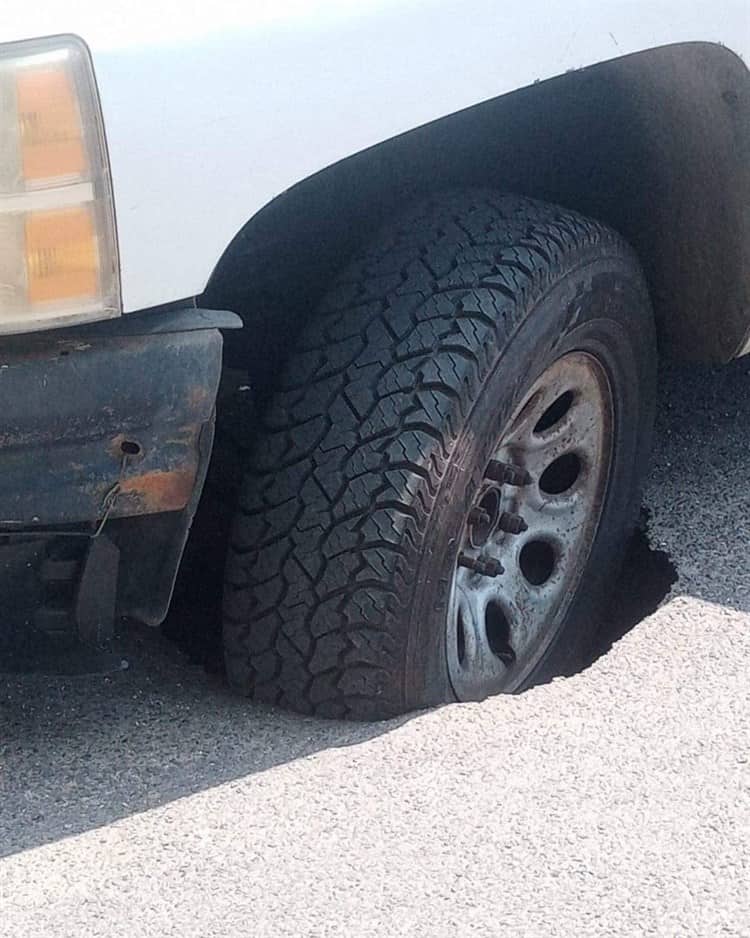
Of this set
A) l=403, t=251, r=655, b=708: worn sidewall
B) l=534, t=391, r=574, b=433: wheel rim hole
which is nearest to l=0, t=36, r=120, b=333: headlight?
l=403, t=251, r=655, b=708: worn sidewall

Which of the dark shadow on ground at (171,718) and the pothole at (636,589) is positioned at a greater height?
the dark shadow on ground at (171,718)

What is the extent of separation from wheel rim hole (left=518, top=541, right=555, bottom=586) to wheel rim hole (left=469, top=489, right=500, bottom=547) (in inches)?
9.2

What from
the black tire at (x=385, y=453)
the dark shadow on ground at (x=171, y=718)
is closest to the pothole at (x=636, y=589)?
the dark shadow on ground at (x=171, y=718)

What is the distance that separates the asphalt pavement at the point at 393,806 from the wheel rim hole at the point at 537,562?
0.28 m

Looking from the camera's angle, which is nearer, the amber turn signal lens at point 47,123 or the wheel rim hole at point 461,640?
the amber turn signal lens at point 47,123

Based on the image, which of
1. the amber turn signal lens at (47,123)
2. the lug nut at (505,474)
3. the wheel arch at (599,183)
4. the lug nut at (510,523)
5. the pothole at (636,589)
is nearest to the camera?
the amber turn signal lens at (47,123)

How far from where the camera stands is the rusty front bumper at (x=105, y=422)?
185 centimetres

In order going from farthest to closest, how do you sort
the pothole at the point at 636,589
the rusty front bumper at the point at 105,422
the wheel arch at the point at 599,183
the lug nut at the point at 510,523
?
the pothole at the point at 636,589 → the lug nut at the point at 510,523 → the wheel arch at the point at 599,183 → the rusty front bumper at the point at 105,422

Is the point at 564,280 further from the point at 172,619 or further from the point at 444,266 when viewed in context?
the point at 172,619

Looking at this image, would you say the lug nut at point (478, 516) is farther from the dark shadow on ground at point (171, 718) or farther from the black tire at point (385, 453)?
the dark shadow on ground at point (171, 718)

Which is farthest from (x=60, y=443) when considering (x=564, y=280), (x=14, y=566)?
(x=564, y=280)

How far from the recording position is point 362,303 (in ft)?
7.76

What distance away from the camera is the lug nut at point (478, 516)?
2.55 meters

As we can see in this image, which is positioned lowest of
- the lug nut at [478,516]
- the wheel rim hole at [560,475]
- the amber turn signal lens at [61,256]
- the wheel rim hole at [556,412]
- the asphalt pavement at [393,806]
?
the asphalt pavement at [393,806]
